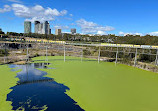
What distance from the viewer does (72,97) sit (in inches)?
575

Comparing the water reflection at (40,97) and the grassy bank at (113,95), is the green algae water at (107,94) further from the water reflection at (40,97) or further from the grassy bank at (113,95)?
the water reflection at (40,97)

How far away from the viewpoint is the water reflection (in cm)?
1223

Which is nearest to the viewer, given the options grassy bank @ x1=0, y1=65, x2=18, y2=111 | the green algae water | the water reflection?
grassy bank @ x1=0, y1=65, x2=18, y2=111

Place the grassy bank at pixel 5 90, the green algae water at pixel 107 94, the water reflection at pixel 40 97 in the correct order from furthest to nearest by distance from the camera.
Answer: the green algae water at pixel 107 94 < the water reflection at pixel 40 97 < the grassy bank at pixel 5 90

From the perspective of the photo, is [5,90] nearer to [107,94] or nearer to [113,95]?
[107,94]

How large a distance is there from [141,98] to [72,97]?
797cm

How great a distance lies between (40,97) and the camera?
46.9ft

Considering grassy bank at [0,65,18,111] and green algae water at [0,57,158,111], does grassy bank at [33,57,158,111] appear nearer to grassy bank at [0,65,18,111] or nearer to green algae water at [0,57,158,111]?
green algae water at [0,57,158,111]

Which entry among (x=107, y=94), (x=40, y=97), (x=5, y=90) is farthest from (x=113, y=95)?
(x=5, y=90)

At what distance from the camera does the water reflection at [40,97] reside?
482 inches

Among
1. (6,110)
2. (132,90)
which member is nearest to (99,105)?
(132,90)

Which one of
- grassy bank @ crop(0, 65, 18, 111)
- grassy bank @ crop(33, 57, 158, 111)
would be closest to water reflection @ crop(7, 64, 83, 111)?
grassy bank @ crop(0, 65, 18, 111)

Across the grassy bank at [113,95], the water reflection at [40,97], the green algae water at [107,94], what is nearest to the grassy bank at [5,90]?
the green algae water at [107,94]

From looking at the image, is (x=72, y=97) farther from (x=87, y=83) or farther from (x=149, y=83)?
(x=149, y=83)
